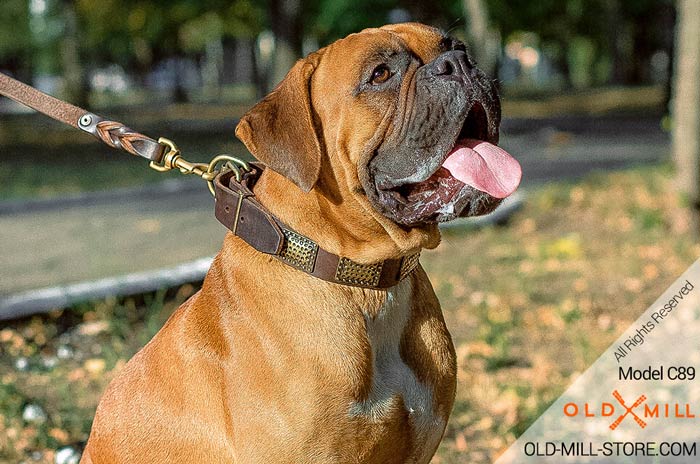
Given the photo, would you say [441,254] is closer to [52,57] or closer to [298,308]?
[298,308]

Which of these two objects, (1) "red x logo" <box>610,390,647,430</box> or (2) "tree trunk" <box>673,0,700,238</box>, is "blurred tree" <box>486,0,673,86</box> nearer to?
(2) "tree trunk" <box>673,0,700,238</box>

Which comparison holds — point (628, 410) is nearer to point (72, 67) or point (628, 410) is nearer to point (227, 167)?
point (227, 167)

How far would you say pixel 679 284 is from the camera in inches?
266

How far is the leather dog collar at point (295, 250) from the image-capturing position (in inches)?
112

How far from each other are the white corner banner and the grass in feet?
0.36

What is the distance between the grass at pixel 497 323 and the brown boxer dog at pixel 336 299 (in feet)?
5.22

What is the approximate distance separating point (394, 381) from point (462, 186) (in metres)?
0.67

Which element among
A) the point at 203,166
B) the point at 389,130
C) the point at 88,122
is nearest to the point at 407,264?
the point at 389,130

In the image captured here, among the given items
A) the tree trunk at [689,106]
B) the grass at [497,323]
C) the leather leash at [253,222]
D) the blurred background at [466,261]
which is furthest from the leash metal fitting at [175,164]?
the tree trunk at [689,106]

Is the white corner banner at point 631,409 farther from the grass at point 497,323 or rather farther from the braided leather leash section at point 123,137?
the braided leather leash section at point 123,137

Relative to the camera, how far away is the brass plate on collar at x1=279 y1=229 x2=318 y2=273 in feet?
9.35

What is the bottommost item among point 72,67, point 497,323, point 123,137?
point 72,67

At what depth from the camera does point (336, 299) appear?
289cm

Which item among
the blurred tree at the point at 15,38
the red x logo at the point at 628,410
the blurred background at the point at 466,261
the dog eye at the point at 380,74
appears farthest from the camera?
the blurred tree at the point at 15,38
